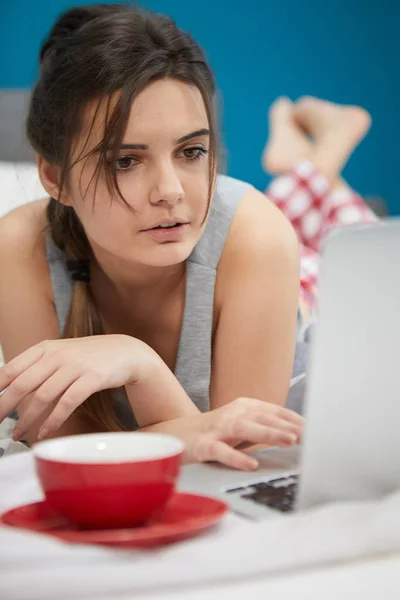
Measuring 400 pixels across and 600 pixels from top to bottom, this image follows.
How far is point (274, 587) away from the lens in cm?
41

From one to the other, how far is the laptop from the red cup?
90 millimetres

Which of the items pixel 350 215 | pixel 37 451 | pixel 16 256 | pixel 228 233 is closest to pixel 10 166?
pixel 16 256

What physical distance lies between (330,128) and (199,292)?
202 centimetres

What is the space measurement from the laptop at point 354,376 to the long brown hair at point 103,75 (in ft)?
2.08

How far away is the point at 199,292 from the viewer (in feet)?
4.37

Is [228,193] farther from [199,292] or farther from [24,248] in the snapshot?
[24,248]

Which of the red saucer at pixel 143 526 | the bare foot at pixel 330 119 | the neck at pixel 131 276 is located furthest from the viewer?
the bare foot at pixel 330 119

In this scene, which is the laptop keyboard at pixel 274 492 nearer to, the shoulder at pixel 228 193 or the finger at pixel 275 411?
the finger at pixel 275 411

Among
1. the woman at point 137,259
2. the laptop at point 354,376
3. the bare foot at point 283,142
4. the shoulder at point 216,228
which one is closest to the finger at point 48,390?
the woman at point 137,259

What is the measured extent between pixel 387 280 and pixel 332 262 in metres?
0.03

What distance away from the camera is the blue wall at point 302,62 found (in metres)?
3.26

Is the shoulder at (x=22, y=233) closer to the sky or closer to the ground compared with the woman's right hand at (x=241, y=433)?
closer to the sky

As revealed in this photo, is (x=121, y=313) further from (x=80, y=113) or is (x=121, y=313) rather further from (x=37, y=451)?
(x=37, y=451)

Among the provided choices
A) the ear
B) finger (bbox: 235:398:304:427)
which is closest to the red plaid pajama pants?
the ear
